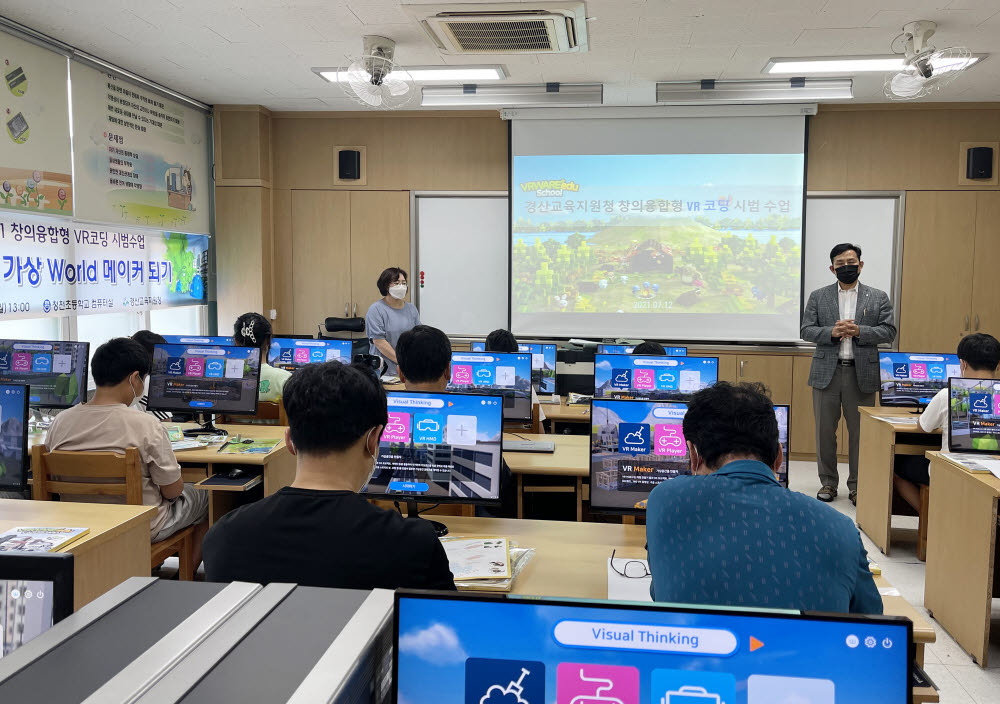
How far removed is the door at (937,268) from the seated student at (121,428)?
→ 20.9 ft

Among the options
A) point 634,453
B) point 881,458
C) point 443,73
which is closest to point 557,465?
point 634,453

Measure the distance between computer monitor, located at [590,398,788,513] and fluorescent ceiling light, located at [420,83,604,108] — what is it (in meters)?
4.33

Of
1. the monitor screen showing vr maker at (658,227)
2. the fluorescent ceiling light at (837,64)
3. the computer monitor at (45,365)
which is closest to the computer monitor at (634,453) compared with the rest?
the computer monitor at (45,365)

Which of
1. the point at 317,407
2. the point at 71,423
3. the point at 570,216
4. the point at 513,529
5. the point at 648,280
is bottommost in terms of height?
the point at 513,529

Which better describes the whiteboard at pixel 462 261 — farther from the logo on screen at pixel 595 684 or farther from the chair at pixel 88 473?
the logo on screen at pixel 595 684

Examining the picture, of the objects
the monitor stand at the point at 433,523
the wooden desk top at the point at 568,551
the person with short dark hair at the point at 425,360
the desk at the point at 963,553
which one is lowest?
the desk at the point at 963,553

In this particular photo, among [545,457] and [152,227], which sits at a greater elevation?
[152,227]

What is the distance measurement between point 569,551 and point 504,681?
1.59 m

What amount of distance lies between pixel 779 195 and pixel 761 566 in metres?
6.05

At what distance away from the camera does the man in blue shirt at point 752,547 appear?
1.40 m

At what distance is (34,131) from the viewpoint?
4.87m

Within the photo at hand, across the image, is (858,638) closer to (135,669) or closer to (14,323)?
(135,669)

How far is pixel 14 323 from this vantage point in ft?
16.4

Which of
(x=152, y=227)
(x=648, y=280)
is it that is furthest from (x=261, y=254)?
(x=648, y=280)
